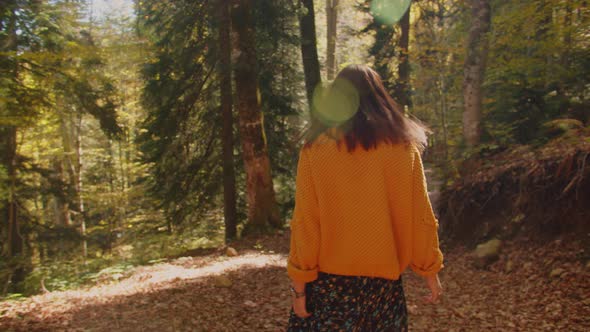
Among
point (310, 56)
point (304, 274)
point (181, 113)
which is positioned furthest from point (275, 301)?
point (181, 113)

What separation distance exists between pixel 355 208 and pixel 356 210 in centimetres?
1

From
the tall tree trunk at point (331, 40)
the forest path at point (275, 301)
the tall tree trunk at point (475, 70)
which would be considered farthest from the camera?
the tall tree trunk at point (331, 40)

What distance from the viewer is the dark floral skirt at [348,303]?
2.02m

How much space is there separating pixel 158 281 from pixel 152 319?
4.83 ft

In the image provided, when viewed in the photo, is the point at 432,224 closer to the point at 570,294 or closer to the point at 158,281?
the point at 570,294

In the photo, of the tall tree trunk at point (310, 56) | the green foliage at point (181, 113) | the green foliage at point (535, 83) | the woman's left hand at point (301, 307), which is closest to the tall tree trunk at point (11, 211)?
the green foliage at point (181, 113)

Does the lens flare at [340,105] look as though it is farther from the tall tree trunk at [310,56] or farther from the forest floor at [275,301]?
the tall tree trunk at [310,56]

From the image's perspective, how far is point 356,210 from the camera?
6.45 ft

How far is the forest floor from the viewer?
13.9 ft

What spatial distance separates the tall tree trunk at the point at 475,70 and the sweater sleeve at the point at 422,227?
7.07m

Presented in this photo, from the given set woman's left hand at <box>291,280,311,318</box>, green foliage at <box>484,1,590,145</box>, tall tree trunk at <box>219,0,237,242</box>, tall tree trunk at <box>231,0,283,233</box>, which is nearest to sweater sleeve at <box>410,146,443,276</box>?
woman's left hand at <box>291,280,311,318</box>

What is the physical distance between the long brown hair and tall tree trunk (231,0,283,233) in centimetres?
676

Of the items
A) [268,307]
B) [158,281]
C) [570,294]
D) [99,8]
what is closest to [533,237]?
[570,294]

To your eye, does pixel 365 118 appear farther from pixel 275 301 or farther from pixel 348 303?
pixel 275 301
